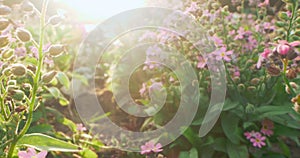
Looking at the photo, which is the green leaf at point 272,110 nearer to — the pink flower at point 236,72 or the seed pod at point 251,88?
the seed pod at point 251,88

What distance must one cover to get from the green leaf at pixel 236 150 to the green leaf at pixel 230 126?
3 centimetres

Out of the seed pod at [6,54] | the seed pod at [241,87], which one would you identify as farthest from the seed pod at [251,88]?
the seed pod at [6,54]

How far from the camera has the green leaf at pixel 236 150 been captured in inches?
93.9

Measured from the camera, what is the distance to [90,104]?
3576mm

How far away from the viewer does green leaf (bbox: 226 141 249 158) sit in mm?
2385

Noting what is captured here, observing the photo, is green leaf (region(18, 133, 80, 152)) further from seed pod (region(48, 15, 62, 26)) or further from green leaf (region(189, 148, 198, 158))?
green leaf (region(189, 148, 198, 158))

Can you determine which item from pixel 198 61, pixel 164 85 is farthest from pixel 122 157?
pixel 198 61

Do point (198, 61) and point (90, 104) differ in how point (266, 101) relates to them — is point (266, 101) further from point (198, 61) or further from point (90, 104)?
point (90, 104)

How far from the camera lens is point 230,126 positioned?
2461 millimetres

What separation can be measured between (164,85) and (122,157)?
1.55 feet

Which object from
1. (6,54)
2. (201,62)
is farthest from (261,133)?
(6,54)

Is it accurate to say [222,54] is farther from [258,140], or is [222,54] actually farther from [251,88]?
[258,140]

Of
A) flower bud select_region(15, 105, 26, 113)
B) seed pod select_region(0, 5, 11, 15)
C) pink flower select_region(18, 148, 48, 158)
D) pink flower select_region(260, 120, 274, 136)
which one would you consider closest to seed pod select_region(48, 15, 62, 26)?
seed pod select_region(0, 5, 11, 15)

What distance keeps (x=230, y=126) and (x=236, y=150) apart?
0.41 ft
